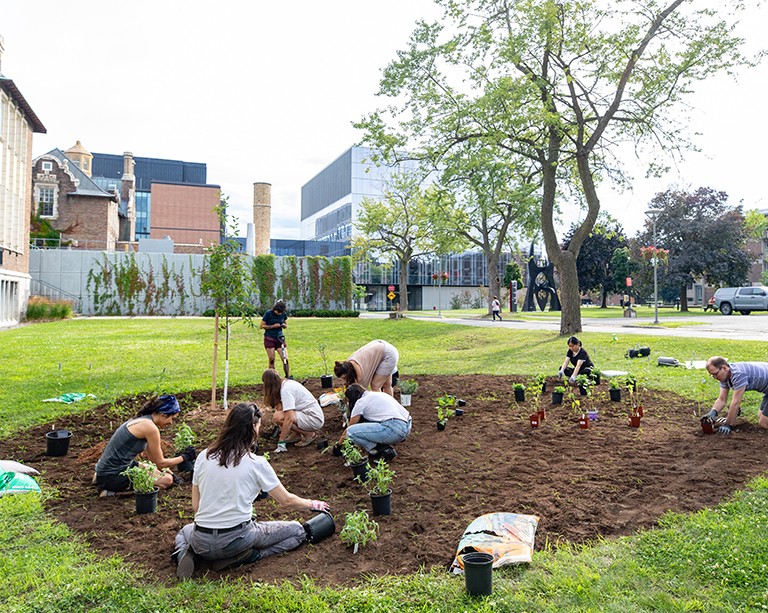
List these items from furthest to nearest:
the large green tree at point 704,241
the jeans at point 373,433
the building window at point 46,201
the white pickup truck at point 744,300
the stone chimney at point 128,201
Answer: the stone chimney at point 128,201 → the building window at point 46,201 → the large green tree at point 704,241 → the white pickup truck at point 744,300 → the jeans at point 373,433

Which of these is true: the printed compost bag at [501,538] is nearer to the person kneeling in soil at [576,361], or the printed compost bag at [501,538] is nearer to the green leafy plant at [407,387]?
the green leafy plant at [407,387]

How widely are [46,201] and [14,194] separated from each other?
20429 millimetres

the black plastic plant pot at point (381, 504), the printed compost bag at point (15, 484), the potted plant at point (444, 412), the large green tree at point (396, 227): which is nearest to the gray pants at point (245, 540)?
the black plastic plant pot at point (381, 504)

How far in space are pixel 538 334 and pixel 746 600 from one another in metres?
19.0

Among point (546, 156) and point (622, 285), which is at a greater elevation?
point (546, 156)

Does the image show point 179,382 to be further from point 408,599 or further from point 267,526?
point 408,599

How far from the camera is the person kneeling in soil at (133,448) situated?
17.9 ft

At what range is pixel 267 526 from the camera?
167 inches

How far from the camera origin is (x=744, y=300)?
35.9m

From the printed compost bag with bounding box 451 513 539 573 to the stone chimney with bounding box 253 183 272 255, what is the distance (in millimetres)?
55044

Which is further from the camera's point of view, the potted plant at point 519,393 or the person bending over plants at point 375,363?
the potted plant at point 519,393

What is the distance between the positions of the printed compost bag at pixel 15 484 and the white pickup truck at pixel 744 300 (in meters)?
39.8

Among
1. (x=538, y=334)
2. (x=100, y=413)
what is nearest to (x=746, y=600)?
(x=100, y=413)

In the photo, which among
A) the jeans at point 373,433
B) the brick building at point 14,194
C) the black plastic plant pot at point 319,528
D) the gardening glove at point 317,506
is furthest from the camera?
the brick building at point 14,194
